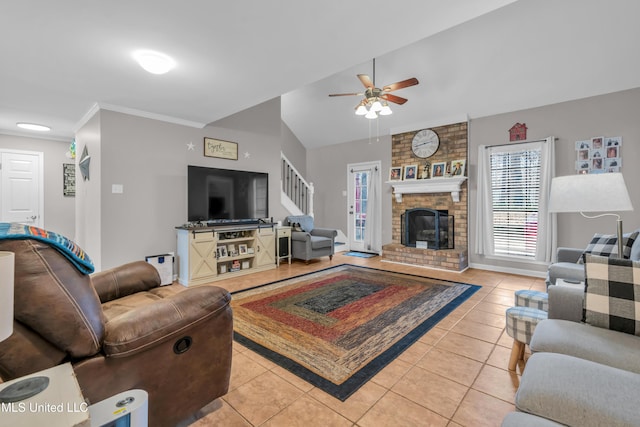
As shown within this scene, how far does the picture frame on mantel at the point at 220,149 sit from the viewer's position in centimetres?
444

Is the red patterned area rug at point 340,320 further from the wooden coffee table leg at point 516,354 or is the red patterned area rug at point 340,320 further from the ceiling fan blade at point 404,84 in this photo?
the ceiling fan blade at point 404,84

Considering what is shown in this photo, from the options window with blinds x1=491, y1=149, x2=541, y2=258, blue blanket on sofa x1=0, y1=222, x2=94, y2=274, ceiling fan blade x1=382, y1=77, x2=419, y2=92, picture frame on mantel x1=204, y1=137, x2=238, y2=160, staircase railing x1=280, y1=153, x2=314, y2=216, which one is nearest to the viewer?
blue blanket on sofa x1=0, y1=222, x2=94, y2=274

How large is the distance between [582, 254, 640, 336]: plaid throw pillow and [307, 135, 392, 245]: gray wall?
445cm

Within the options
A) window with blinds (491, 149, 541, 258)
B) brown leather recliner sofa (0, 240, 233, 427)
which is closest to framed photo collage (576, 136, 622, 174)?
window with blinds (491, 149, 541, 258)

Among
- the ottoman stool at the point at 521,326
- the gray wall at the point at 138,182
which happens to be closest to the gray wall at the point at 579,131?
the ottoman stool at the point at 521,326

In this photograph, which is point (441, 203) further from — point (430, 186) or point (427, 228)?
point (427, 228)

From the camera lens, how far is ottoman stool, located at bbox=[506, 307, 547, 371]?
1833mm

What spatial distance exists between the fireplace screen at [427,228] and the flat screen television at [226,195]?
270cm

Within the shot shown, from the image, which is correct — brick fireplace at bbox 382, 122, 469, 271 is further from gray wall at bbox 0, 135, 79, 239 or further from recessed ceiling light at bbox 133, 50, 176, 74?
gray wall at bbox 0, 135, 79, 239

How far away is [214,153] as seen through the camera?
4.52 meters

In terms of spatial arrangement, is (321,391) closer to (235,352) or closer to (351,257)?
(235,352)

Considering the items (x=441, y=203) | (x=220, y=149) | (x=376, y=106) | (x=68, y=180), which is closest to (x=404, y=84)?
(x=376, y=106)

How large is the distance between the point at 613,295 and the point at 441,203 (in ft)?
12.4

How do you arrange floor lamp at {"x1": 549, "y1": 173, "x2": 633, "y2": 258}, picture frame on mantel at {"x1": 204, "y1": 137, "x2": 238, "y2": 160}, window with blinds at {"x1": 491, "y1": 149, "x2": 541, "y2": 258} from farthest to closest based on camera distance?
picture frame on mantel at {"x1": 204, "y1": 137, "x2": 238, "y2": 160} < window with blinds at {"x1": 491, "y1": 149, "x2": 541, "y2": 258} < floor lamp at {"x1": 549, "y1": 173, "x2": 633, "y2": 258}
